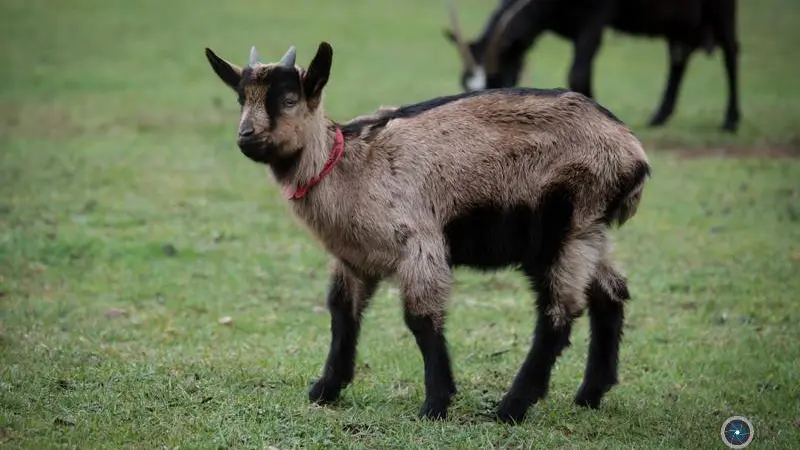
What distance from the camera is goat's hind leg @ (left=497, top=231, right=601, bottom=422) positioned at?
6027 mm

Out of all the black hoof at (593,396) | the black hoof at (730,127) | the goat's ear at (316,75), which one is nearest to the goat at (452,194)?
the goat's ear at (316,75)

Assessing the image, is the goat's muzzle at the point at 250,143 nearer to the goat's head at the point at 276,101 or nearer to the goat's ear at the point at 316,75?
the goat's head at the point at 276,101

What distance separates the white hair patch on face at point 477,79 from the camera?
609 inches

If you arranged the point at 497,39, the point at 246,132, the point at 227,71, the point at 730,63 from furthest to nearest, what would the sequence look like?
the point at 730,63, the point at 497,39, the point at 227,71, the point at 246,132

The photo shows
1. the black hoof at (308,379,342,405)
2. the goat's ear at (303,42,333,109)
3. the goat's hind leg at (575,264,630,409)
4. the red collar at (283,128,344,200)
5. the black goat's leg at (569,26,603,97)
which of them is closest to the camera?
the goat's ear at (303,42,333,109)

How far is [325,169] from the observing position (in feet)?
19.7

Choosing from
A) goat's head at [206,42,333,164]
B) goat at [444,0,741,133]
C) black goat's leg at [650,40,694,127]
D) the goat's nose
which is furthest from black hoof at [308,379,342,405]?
black goat's leg at [650,40,694,127]

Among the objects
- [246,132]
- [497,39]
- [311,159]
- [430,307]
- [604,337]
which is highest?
[246,132]

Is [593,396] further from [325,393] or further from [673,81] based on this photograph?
[673,81]

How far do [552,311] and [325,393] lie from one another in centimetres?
125

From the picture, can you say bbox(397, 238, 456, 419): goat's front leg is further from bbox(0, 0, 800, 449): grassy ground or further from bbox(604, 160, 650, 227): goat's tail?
bbox(604, 160, 650, 227): goat's tail

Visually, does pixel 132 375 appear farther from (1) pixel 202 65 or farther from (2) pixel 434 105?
(1) pixel 202 65

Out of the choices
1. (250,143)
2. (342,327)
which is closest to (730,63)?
(342,327)

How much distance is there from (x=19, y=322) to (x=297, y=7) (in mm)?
19364
